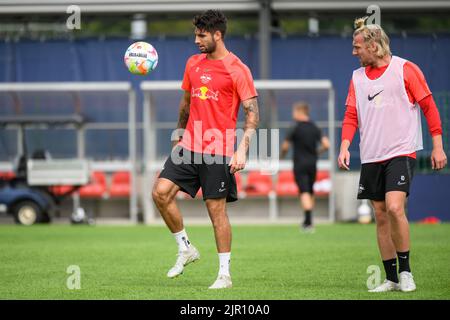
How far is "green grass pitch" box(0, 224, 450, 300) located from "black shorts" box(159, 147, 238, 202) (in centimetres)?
89

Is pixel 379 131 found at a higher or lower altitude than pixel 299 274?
higher

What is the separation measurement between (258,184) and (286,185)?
2.15 ft

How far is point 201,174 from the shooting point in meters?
9.49

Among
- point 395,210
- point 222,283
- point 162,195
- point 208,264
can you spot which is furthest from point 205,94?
point 208,264

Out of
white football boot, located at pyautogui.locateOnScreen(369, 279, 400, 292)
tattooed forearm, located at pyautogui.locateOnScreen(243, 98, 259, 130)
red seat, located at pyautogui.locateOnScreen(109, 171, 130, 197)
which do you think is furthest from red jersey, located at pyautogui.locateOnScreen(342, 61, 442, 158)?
red seat, located at pyautogui.locateOnScreen(109, 171, 130, 197)

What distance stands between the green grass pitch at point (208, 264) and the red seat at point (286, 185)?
3.79 meters

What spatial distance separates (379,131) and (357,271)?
8.47 feet

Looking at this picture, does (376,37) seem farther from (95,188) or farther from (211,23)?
(95,188)

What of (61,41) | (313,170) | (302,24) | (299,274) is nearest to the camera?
(299,274)

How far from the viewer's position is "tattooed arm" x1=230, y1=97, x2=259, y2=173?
9195 mm

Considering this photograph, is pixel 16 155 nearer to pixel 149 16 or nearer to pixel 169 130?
pixel 169 130

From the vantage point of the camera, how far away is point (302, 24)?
44625mm

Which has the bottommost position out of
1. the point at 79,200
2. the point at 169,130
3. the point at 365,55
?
the point at 79,200

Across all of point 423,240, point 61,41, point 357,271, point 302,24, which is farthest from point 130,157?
point 302,24
